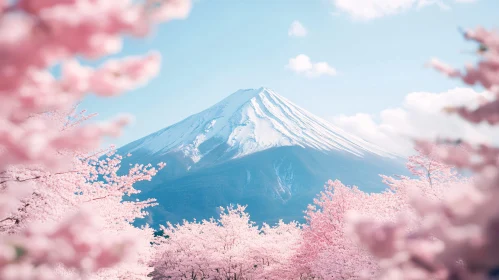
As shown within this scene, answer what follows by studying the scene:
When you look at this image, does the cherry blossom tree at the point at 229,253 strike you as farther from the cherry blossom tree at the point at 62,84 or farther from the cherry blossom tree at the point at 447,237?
the cherry blossom tree at the point at 62,84

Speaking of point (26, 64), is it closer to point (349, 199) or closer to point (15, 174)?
point (15, 174)

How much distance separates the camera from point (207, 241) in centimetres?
3275

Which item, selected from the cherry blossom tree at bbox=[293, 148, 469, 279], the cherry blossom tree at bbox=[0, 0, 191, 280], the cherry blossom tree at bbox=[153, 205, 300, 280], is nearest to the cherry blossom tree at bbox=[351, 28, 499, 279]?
the cherry blossom tree at bbox=[0, 0, 191, 280]

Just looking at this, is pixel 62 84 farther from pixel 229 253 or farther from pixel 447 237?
pixel 229 253

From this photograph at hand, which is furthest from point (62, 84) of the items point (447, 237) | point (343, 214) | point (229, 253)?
point (229, 253)

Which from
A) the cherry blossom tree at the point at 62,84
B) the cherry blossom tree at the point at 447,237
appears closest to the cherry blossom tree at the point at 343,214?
the cherry blossom tree at the point at 447,237

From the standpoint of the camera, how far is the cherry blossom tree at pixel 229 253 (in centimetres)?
2697

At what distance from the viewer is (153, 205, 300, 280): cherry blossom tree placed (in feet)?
88.5

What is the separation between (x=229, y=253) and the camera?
27.4 metres

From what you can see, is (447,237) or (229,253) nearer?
(447,237)

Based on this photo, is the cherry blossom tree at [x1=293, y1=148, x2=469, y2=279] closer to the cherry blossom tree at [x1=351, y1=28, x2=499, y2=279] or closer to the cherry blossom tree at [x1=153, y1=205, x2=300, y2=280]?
the cherry blossom tree at [x1=153, y1=205, x2=300, y2=280]

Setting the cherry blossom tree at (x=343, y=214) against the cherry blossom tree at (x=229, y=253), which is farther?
the cherry blossom tree at (x=229, y=253)

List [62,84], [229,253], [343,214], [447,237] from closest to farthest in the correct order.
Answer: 1. [447,237]
2. [62,84]
3. [343,214]
4. [229,253]

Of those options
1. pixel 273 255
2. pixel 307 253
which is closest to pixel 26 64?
pixel 307 253
